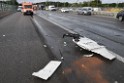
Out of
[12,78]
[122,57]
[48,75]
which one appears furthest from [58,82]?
[122,57]

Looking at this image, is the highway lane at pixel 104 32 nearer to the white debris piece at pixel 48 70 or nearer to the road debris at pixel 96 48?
the road debris at pixel 96 48

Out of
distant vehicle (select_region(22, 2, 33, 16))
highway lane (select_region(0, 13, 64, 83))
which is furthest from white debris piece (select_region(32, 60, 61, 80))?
distant vehicle (select_region(22, 2, 33, 16))

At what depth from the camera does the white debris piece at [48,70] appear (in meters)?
5.40

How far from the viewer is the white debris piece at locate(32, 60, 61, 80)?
5.40 metres

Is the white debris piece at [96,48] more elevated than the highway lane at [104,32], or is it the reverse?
the white debris piece at [96,48]

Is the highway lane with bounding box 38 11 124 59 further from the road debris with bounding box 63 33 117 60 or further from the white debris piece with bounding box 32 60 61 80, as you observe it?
the white debris piece with bounding box 32 60 61 80

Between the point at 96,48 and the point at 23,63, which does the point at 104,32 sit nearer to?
the point at 96,48

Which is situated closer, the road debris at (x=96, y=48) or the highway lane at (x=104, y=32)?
the road debris at (x=96, y=48)

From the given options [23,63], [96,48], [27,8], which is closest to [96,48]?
[96,48]

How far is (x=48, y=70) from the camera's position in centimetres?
579

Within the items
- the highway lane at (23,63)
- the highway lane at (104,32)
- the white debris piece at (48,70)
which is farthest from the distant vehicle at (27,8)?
the white debris piece at (48,70)

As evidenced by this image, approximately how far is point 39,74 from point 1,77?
97 centimetres

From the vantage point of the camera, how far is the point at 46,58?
7.15m

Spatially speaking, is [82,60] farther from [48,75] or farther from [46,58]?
[48,75]
